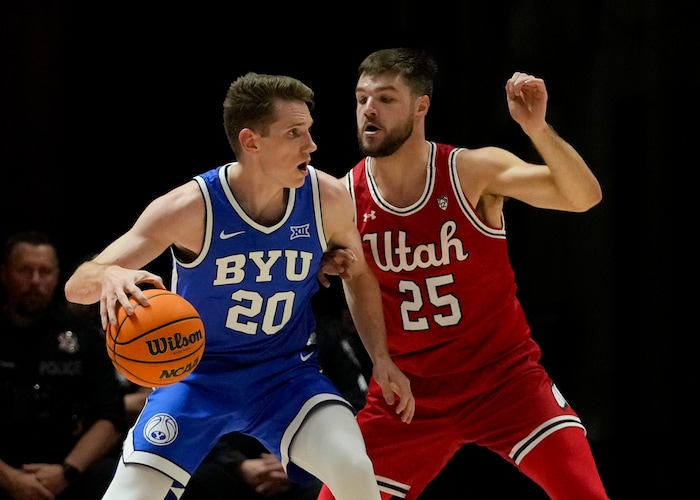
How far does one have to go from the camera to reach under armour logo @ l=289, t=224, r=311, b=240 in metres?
3.93

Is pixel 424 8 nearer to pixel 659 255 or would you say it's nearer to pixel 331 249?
pixel 659 255

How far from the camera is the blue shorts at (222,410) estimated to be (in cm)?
367

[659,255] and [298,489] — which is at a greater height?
[659,255]

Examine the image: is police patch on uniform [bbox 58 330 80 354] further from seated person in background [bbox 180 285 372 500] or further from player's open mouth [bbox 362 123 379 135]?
player's open mouth [bbox 362 123 379 135]

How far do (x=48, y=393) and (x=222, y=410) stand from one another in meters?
1.61

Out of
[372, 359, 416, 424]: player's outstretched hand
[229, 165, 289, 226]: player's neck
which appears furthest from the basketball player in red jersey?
[229, 165, 289, 226]: player's neck

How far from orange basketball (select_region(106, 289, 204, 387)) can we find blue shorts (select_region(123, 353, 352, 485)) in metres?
0.27

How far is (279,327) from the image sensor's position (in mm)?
3922

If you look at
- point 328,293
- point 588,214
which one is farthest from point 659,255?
point 328,293

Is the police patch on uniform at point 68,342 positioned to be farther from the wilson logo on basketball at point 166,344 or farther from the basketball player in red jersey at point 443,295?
the wilson logo on basketball at point 166,344

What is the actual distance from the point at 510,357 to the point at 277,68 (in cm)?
307

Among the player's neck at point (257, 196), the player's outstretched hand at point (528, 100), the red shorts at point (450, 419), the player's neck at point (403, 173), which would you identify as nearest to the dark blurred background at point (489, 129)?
the red shorts at point (450, 419)

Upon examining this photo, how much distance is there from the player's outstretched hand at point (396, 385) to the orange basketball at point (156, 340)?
787mm

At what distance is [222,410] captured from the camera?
3783mm
